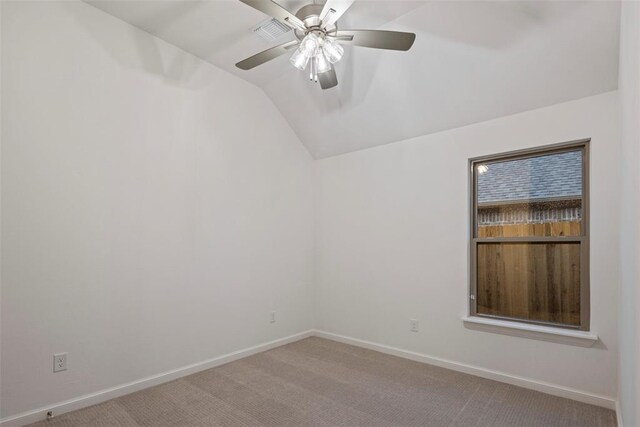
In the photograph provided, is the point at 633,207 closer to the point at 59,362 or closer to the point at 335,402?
Result: the point at 335,402

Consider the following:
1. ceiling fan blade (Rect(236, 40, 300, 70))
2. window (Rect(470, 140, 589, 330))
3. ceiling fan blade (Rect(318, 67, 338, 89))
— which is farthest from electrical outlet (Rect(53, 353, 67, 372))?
window (Rect(470, 140, 589, 330))

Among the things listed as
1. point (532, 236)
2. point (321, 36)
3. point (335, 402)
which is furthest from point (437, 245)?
point (321, 36)

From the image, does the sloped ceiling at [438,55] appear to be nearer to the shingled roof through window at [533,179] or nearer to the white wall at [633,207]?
the shingled roof through window at [533,179]

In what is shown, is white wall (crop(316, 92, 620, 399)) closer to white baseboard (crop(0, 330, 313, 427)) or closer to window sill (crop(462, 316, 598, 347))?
window sill (crop(462, 316, 598, 347))

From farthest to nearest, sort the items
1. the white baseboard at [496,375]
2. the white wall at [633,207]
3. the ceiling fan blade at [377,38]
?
the white baseboard at [496,375] → the ceiling fan blade at [377,38] → the white wall at [633,207]

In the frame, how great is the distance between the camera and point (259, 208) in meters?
3.83

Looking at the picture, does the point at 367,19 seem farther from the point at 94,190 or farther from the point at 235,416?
the point at 235,416

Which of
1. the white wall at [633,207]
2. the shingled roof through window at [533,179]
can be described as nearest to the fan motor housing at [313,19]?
the white wall at [633,207]

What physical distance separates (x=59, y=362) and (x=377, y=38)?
9.97 ft

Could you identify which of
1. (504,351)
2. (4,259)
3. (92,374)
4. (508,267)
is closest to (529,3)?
(508,267)

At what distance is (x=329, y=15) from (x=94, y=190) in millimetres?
2105

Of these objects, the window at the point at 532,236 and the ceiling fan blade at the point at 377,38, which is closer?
the ceiling fan blade at the point at 377,38

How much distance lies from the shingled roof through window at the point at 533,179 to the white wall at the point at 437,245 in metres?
0.17

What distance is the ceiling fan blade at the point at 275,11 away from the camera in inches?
72.1
